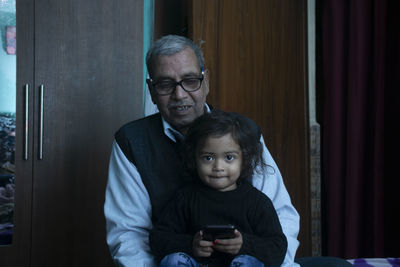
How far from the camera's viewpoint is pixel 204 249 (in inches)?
53.6

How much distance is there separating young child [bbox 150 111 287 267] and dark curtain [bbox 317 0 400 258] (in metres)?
1.37

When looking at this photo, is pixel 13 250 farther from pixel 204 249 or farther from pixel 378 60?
pixel 378 60

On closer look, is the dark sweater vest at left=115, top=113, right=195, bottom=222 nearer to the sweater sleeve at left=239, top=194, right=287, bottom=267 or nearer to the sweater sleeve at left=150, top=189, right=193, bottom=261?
the sweater sleeve at left=150, top=189, right=193, bottom=261

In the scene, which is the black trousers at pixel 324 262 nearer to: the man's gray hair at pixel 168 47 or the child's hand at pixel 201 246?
the child's hand at pixel 201 246

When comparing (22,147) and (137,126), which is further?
(22,147)

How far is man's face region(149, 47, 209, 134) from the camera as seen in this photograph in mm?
1740

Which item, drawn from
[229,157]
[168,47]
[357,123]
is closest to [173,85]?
[168,47]

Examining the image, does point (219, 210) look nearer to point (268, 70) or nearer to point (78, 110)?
point (78, 110)

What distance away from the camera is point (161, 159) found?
1.73m

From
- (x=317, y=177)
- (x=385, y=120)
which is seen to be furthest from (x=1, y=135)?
(x=385, y=120)

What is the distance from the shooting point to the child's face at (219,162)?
1.52 meters

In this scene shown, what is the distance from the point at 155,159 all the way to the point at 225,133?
1.18 feet

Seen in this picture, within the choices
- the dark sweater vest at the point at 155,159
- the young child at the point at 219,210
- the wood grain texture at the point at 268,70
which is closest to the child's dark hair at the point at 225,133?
the young child at the point at 219,210

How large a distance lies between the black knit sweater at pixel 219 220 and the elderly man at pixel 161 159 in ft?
0.51
